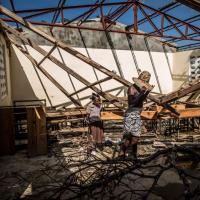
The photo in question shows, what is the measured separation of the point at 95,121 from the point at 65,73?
5.62m

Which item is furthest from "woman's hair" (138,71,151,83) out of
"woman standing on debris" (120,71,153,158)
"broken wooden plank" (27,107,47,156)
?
"broken wooden plank" (27,107,47,156)

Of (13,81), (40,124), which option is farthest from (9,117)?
(13,81)

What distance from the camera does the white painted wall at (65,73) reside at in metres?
11.0

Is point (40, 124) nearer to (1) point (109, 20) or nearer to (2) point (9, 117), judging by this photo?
(2) point (9, 117)

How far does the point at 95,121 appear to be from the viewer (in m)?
7.11

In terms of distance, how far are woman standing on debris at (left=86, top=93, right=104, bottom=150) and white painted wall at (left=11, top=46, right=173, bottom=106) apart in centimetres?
507

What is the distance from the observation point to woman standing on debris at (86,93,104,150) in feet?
23.0

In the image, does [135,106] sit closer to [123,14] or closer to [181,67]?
[123,14]

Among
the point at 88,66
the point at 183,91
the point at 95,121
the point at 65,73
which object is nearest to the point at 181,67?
the point at 88,66

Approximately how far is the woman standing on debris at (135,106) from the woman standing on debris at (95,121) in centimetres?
155

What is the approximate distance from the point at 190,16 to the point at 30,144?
9023 millimetres

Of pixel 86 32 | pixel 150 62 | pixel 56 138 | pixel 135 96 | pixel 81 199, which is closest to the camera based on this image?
pixel 81 199

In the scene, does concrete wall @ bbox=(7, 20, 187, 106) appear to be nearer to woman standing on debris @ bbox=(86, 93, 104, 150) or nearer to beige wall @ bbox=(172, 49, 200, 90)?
beige wall @ bbox=(172, 49, 200, 90)

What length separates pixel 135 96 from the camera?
5309 mm
